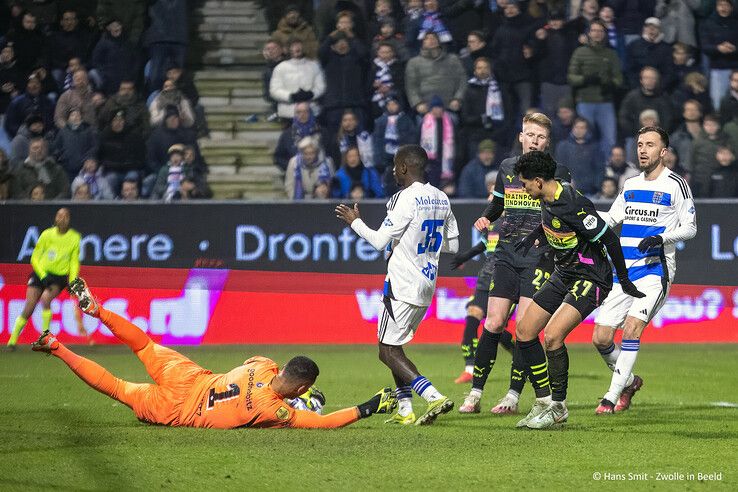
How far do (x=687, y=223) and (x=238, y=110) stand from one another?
34.1 feet

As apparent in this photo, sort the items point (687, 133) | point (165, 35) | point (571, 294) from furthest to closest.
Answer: point (165, 35) → point (687, 133) → point (571, 294)

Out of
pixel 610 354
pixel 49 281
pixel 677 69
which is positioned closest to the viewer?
pixel 610 354

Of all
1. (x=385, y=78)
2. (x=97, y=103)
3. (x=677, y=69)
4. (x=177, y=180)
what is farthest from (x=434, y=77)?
(x=97, y=103)

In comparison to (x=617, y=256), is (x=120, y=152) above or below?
below

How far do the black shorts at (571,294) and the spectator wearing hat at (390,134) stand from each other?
338 inches

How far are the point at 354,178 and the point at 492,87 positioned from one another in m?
2.48

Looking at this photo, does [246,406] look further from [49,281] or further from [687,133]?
[687,133]

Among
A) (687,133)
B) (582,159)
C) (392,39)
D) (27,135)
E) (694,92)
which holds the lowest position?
(582,159)

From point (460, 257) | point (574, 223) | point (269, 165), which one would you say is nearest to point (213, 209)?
point (269, 165)

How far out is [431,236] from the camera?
30.1ft

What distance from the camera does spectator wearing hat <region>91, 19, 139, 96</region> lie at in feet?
59.7

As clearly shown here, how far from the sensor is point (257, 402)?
8.35 metres

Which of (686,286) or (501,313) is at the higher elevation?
(501,313)

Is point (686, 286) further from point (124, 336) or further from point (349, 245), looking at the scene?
point (124, 336)
